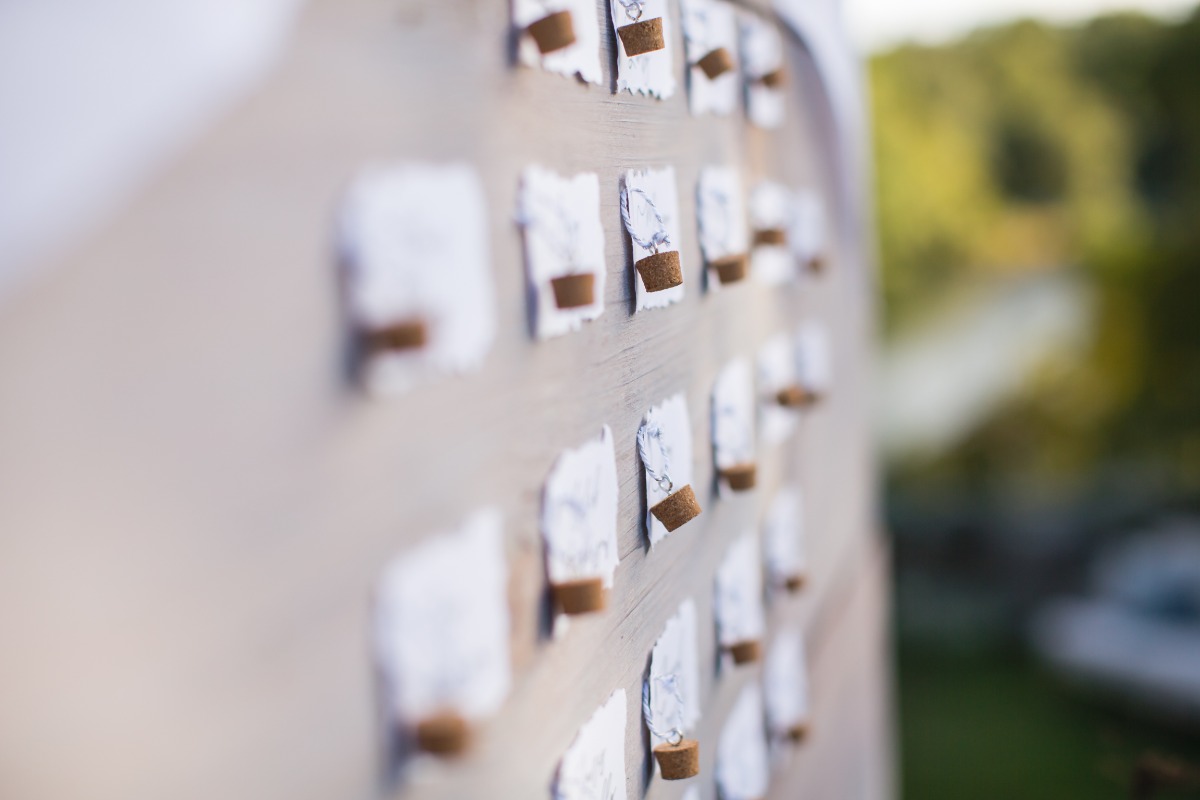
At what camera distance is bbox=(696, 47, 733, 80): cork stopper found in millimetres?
743

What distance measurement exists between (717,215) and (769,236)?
7.5 inches

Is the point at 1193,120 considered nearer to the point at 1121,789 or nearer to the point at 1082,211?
the point at 1082,211

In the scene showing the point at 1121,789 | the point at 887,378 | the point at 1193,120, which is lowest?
the point at 1121,789

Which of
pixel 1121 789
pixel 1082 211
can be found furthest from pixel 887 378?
pixel 1121 789

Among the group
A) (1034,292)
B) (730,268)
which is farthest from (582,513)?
(1034,292)

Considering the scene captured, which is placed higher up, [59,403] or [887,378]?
[59,403]

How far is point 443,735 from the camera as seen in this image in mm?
388

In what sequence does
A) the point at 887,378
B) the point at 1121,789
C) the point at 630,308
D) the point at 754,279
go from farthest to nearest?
the point at 887,378 → the point at 1121,789 → the point at 754,279 → the point at 630,308

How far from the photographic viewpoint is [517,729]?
20.0 inches

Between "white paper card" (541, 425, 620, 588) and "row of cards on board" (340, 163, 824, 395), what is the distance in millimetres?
75

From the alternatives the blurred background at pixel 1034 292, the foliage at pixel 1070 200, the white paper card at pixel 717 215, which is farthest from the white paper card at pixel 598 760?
the foliage at pixel 1070 200

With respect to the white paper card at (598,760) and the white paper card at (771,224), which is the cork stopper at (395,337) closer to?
the white paper card at (598,760)

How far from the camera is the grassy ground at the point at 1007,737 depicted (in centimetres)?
334

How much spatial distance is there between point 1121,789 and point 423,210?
3.66 metres
